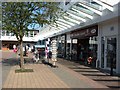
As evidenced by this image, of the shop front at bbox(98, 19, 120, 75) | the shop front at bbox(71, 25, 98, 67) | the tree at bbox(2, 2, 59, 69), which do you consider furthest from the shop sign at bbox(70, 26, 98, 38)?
the tree at bbox(2, 2, 59, 69)

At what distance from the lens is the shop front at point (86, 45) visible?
86.7 feet

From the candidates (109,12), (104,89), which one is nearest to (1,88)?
(104,89)

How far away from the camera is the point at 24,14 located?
65.7 ft

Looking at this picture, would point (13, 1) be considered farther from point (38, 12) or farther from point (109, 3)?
point (109, 3)

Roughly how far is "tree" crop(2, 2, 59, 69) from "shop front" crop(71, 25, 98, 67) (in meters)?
5.47

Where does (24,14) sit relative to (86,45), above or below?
above

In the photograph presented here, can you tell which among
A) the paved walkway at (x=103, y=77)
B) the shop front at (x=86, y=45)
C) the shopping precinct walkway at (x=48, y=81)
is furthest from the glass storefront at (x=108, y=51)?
the shopping precinct walkway at (x=48, y=81)

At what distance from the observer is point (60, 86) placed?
13141mm

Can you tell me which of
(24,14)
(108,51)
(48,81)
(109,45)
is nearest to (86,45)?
(109,45)

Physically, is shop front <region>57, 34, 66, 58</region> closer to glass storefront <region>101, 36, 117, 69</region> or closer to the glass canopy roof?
the glass canopy roof

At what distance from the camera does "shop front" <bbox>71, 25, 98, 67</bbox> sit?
2642 cm

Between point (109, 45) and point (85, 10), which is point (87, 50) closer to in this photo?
point (85, 10)

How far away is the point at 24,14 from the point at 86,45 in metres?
13.7

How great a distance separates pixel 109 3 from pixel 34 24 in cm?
483
